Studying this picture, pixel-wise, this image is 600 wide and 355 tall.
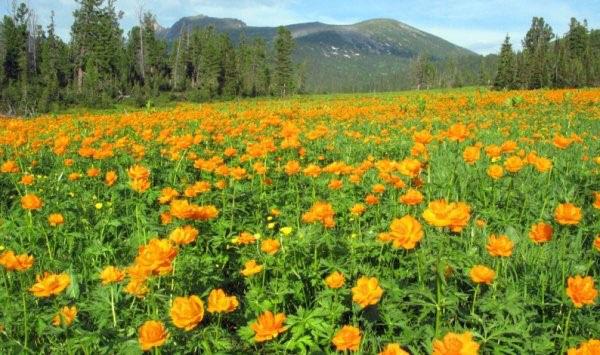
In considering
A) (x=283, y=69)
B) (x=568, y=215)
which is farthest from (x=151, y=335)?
(x=283, y=69)

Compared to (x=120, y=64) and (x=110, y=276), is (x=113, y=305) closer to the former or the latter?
(x=110, y=276)

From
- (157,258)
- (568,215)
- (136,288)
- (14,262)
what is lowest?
(136,288)

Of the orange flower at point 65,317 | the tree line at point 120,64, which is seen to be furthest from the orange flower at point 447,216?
the tree line at point 120,64

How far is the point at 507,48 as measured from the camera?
56.2m

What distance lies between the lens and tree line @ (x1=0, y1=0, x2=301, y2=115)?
46250 mm

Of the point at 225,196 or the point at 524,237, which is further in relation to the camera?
the point at 225,196

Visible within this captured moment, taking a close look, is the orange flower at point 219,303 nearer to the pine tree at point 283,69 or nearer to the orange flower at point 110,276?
the orange flower at point 110,276

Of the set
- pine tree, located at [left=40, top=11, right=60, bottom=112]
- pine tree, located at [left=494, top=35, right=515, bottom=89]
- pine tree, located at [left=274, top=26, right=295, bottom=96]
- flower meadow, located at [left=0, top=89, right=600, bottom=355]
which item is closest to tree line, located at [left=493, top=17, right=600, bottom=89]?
pine tree, located at [left=494, top=35, right=515, bottom=89]

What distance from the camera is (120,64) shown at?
2084 inches

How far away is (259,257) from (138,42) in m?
64.7

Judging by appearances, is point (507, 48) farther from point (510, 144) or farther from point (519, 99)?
point (510, 144)

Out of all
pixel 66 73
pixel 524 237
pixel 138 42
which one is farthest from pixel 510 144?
pixel 138 42

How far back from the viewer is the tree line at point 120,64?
46.2 meters

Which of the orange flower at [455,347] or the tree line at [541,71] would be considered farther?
the tree line at [541,71]
